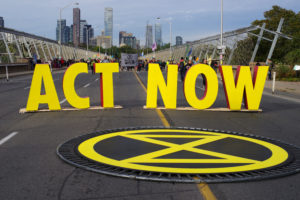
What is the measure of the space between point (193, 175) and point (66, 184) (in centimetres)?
165

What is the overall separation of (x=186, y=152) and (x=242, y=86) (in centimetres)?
605

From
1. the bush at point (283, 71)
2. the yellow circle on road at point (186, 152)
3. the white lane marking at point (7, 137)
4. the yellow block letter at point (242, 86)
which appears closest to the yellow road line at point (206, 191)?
the yellow circle on road at point (186, 152)

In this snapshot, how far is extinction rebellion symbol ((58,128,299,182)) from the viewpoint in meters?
4.78

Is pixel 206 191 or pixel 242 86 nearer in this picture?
pixel 206 191

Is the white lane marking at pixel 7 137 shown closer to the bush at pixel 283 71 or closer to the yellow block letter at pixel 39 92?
the yellow block letter at pixel 39 92

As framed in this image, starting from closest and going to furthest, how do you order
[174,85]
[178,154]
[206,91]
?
1. [178,154]
2. [206,91]
3. [174,85]

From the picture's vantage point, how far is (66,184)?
4316mm

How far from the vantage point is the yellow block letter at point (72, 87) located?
10.8 metres

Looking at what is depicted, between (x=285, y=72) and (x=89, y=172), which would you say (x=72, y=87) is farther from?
(x=285, y=72)

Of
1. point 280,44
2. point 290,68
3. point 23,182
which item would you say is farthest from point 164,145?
point 280,44

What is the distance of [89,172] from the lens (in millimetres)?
4781

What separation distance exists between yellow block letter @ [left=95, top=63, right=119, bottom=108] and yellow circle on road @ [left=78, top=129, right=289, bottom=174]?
13.2 ft

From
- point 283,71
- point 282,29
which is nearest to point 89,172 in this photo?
point 283,71

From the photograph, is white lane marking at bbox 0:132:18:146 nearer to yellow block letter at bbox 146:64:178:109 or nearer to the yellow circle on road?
the yellow circle on road
